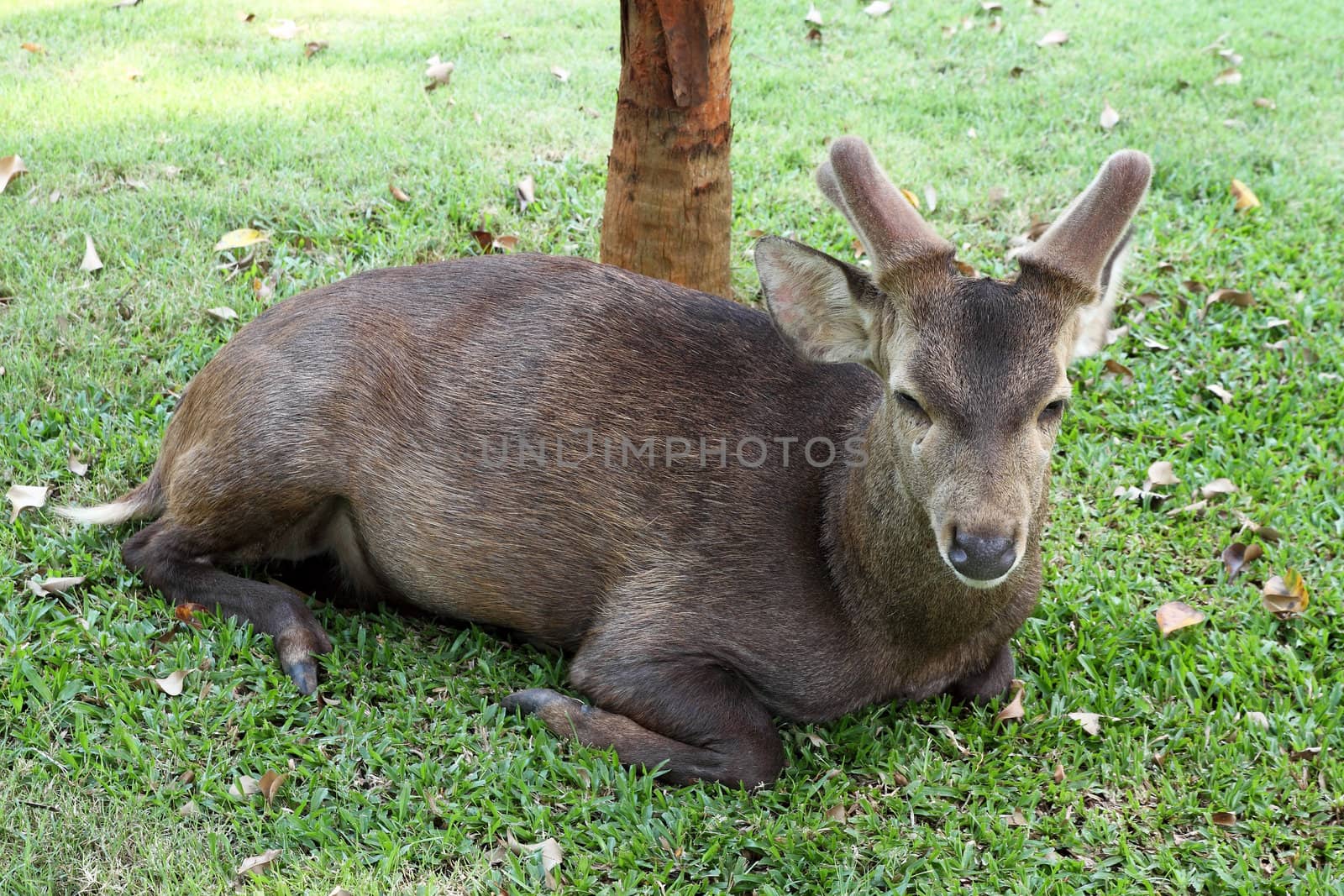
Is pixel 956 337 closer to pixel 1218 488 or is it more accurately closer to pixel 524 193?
pixel 1218 488

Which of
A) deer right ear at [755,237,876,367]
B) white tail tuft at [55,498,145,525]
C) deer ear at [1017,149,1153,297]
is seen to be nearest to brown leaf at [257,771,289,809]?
white tail tuft at [55,498,145,525]

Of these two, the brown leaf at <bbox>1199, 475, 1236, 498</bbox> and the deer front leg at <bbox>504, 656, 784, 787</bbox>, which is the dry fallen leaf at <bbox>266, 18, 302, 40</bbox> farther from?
the brown leaf at <bbox>1199, 475, 1236, 498</bbox>

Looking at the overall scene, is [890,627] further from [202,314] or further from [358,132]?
[358,132]

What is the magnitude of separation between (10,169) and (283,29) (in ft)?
8.98

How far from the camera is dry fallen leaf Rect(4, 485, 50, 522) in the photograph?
4.45 m

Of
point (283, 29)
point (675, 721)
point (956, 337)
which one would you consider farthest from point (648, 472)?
point (283, 29)

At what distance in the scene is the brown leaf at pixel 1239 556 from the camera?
4508mm

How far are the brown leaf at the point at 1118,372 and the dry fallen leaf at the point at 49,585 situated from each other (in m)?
4.29

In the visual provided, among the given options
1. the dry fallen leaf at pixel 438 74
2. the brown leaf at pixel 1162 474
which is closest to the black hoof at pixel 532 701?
the brown leaf at pixel 1162 474

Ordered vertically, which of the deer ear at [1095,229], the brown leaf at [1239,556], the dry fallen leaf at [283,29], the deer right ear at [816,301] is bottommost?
the brown leaf at [1239,556]

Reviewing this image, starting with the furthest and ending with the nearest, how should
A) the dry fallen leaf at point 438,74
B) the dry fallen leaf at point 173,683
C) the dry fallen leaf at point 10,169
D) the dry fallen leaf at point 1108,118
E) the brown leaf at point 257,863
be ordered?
the dry fallen leaf at point 438,74 < the dry fallen leaf at point 1108,118 < the dry fallen leaf at point 10,169 < the dry fallen leaf at point 173,683 < the brown leaf at point 257,863

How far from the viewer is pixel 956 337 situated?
10.6 feet

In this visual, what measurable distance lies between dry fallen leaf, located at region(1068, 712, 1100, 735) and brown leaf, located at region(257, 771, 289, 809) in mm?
Result: 2401

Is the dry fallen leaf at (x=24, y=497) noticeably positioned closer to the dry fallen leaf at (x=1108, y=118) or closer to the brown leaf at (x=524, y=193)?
the brown leaf at (x=524, y=193)
